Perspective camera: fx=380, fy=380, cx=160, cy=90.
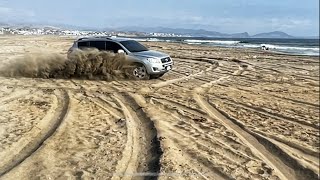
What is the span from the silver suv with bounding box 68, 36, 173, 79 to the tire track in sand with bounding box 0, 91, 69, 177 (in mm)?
5449

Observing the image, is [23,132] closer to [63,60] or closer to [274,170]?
[274,170]

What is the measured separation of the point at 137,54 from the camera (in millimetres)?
14141

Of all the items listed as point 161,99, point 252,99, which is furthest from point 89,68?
Result: point 252,99

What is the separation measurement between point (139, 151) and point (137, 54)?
350 inches

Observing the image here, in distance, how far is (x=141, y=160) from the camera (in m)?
5.17

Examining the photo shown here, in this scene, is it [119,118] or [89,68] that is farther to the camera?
[89,68]

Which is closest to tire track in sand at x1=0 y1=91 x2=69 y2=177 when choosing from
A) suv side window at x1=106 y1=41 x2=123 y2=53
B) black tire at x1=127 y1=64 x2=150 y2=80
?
black tire at x1=127 y1=64 x2=150 y2=80

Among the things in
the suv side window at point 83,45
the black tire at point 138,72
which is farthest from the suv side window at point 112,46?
the black tire at point 138,72

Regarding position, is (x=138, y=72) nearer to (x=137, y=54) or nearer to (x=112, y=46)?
(x=137, y=54)

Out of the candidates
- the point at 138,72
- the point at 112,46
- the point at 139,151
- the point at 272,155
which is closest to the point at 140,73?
the point at 138,72

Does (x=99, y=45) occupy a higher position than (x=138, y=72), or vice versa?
(x=99, y=45)

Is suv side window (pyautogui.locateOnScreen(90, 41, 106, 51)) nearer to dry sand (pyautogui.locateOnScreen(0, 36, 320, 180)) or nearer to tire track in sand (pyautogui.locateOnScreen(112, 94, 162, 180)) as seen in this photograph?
dry sand (pyautogui.locateOnScreen(0, 36, 320, 180))

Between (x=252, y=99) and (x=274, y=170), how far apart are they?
5304mm

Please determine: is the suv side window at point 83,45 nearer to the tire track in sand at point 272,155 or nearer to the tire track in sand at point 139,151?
the tire track in sand at point 139,151
